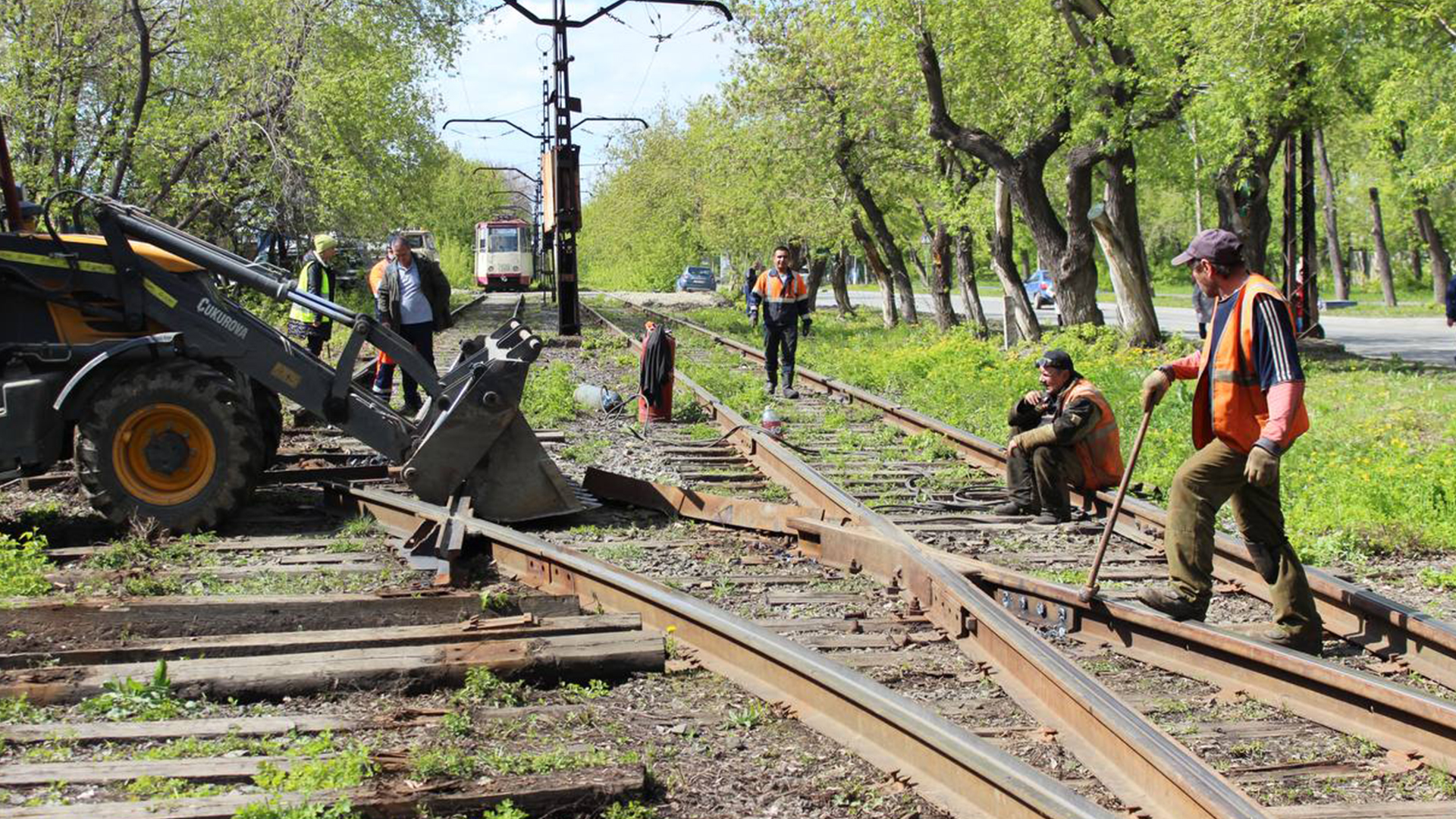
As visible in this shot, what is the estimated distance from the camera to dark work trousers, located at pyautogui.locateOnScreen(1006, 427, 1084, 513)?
840cm

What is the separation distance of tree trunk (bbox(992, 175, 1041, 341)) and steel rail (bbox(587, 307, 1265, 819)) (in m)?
16.4

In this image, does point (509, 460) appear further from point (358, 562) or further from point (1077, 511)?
point (1077, 511)

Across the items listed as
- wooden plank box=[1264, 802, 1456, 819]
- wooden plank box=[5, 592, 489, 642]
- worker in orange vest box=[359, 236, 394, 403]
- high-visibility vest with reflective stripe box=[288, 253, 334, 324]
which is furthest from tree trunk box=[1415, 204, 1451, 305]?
wooden plank box=[5, 592, 489, 642]

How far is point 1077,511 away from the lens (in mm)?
8523

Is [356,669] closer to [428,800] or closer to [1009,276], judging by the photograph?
[428,800]

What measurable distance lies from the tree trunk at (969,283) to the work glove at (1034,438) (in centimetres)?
1831

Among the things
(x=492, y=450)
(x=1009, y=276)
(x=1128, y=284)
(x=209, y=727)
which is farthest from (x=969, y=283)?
(x=209, y=727)

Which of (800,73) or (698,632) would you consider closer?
(698,632)

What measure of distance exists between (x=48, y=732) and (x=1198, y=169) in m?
20.4

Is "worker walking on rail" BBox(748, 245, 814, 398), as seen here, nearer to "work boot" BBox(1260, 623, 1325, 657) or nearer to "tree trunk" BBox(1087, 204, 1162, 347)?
"tree trunk" BBox(1087, 204, 1162, 347)

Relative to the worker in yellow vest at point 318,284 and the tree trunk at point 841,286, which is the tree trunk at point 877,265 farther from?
the worker in yellow vest at point 318,284

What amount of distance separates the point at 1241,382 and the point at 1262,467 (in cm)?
46

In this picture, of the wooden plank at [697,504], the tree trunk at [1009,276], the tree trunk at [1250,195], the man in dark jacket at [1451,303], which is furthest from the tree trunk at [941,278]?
the wooden plank at [697,504]

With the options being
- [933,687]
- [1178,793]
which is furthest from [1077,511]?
[1178,793]
